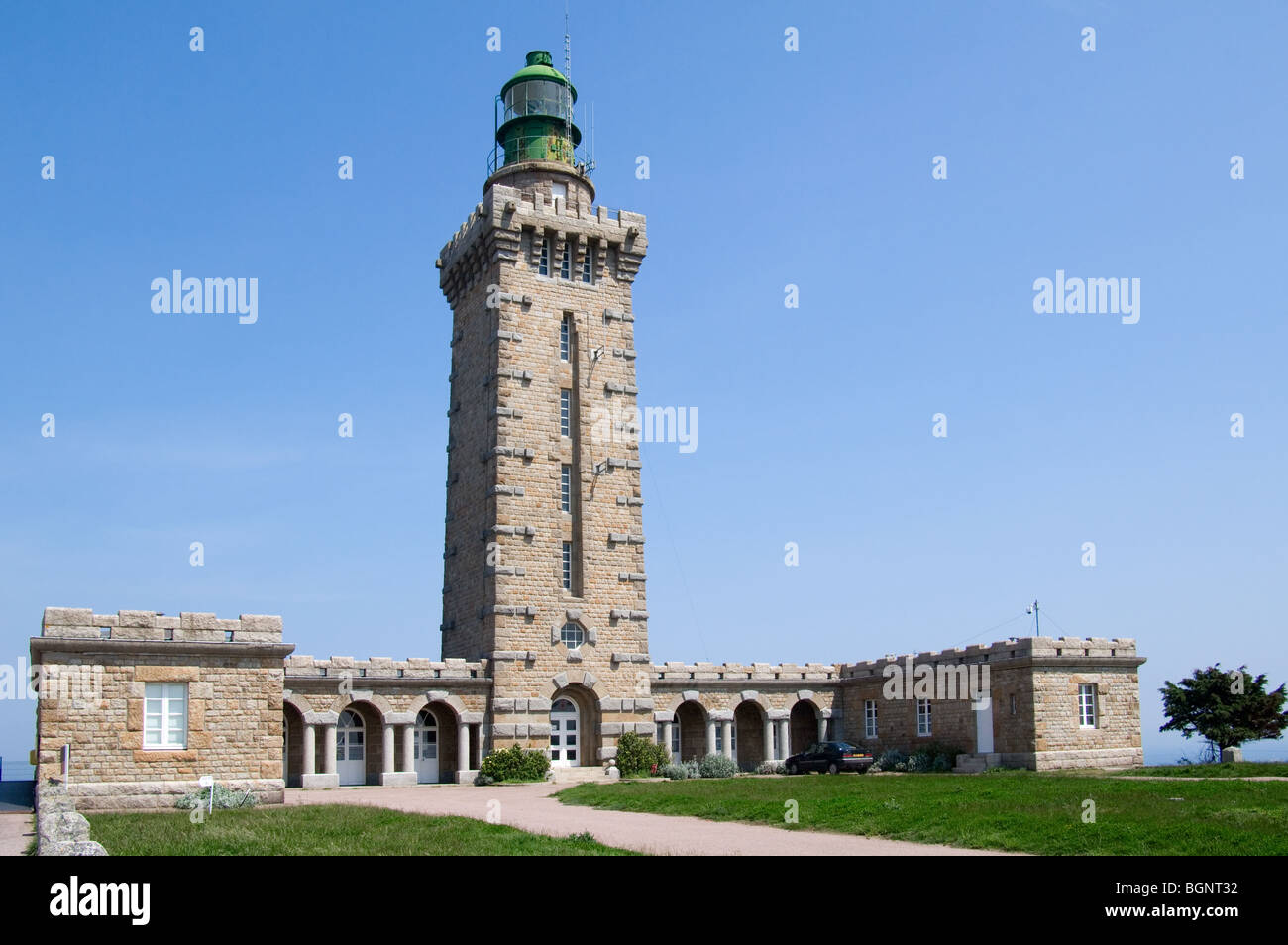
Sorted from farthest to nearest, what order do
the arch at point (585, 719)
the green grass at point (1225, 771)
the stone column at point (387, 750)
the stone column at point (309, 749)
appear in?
the arch at point (585, 719) → the stone column at point (387, 750) → the stone column at point (309, 749) → the green grass at point (1225, 771)

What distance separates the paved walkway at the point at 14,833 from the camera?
600 inches

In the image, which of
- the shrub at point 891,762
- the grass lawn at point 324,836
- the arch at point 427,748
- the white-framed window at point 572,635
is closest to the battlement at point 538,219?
the white-framed window at point 572,635

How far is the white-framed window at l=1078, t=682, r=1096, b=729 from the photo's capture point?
34.1 meters

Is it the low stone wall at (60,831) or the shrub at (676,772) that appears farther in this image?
the shrub at (676,772)

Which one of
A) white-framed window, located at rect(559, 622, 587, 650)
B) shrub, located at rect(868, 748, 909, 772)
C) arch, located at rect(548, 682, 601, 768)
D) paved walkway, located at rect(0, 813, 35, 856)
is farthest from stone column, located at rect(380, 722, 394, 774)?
shrub, located at rect(868, 748, 909, 772)

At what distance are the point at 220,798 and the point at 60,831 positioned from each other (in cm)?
890

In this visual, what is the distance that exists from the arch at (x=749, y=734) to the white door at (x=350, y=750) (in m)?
13.3

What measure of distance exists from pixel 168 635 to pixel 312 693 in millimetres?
9230

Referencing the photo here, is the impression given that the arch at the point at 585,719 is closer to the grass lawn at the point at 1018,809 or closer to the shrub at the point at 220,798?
the grass lawn at the point at 1018,809

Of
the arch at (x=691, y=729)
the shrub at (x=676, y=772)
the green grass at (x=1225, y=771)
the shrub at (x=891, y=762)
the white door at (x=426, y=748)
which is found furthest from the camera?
the arch at (x=691, y=729)

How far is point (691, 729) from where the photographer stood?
4138 cm

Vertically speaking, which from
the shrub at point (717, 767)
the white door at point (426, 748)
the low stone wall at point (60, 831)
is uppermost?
the low stone wall at point (60, 831)
